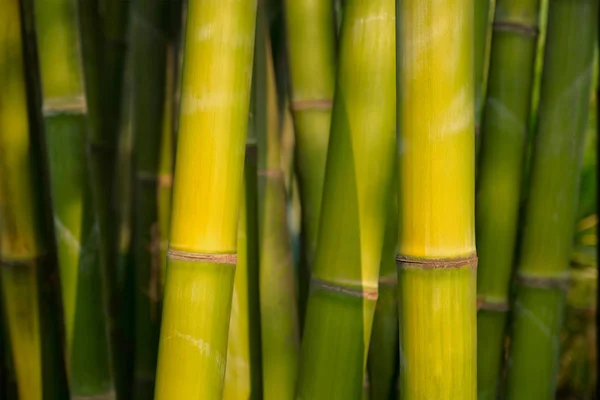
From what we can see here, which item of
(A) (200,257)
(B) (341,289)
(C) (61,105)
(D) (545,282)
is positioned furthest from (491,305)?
(C) (61,105)

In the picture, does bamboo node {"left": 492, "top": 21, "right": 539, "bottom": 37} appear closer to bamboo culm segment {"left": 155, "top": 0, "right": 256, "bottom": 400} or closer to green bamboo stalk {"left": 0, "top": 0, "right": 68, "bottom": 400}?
bamboo culm segment {"left": 155, "top": 0, "right": 256, "bottom": 400}

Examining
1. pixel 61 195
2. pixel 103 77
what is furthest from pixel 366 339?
pixel 103 77

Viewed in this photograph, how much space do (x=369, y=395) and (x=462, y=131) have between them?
310 millimetres

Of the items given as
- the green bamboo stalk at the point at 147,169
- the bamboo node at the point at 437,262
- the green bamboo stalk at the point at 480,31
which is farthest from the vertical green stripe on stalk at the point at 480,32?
the green bamboo stalk at the point at 147,169

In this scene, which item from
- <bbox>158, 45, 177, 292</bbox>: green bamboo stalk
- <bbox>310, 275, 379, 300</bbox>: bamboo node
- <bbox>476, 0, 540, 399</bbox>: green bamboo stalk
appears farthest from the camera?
<bbox>158, 45, 177, 292</bbox>: green bamboo stalk

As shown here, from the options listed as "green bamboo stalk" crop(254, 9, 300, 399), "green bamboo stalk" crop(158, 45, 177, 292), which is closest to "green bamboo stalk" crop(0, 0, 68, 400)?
"green bamboo stalk" crop(158, 45, 177, 292)

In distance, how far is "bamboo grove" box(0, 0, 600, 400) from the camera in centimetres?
36

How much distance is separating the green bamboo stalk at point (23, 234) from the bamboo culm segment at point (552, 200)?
1.48 feet

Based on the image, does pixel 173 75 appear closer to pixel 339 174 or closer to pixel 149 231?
pixel 149 231

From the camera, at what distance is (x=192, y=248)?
399mm

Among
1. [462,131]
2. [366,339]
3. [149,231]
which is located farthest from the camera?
[149,231]

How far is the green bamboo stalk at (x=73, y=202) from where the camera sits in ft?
1.67

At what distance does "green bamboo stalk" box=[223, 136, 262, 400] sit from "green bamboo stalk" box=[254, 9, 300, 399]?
1 cm

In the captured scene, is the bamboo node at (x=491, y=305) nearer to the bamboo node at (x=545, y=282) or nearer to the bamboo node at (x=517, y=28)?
the bamboo node at (x=545, y=282)
